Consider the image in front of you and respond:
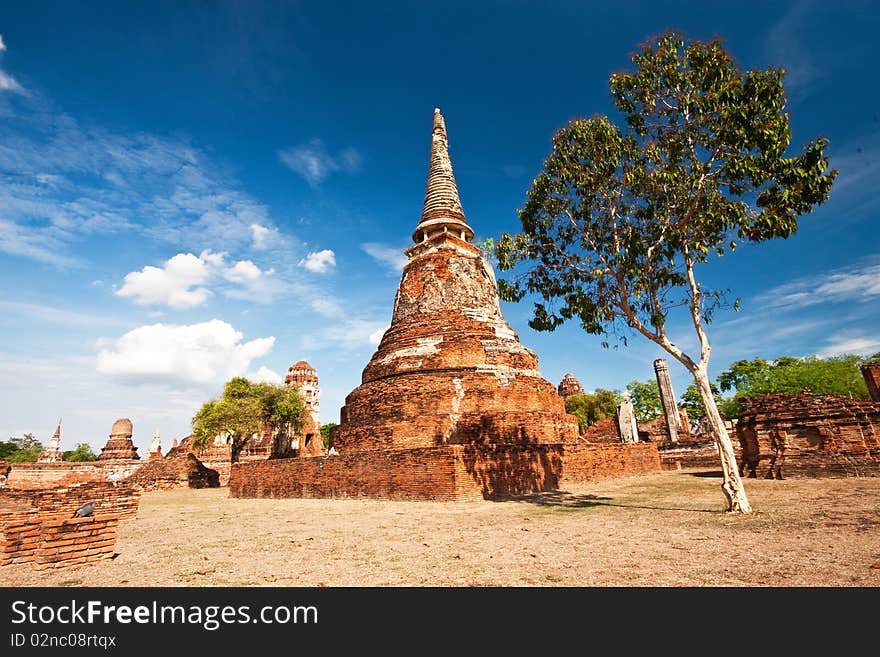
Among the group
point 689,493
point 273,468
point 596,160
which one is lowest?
point 689,493

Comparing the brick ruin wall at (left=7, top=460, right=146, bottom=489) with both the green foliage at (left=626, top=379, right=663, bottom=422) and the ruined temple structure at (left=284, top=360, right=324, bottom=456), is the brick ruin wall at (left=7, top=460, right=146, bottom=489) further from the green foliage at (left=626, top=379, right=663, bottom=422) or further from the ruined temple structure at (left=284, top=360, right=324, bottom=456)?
the green foliage at (left=626, top=379, right=663, bottom=422)

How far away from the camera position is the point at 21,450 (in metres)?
63.2

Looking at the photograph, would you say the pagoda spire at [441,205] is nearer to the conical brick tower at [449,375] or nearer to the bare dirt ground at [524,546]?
the conical brick tower at [449,375]

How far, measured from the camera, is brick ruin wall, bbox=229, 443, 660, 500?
1077 cm

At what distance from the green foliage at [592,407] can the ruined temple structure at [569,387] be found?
1995mm

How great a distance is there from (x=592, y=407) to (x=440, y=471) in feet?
132

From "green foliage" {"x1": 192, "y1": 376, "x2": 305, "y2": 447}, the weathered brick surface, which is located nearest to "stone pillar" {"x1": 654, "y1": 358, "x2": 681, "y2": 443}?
"green foliage" {"x1": 192, "y1": 376, "x2": 305, "y2": 447}

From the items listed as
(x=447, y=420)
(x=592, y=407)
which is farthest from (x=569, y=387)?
(x=447, y=420)

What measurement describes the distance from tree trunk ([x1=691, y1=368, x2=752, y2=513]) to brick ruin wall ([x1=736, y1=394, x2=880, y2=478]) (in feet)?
18.3

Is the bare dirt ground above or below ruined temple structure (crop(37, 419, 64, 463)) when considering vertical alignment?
below

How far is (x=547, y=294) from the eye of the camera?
11.2 metres
